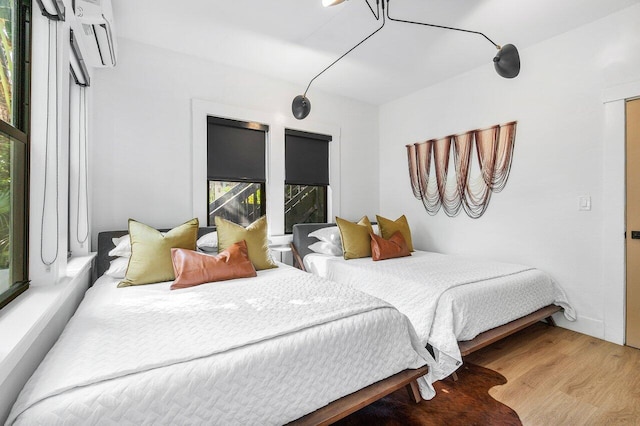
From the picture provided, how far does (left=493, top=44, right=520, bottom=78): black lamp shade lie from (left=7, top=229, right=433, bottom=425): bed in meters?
1.88

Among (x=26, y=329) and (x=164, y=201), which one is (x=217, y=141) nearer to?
(x=164, y=201)

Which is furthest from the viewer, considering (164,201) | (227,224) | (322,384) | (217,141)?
(217,141)

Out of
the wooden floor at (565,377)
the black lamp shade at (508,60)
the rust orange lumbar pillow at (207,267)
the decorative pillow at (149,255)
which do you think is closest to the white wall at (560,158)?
the wooden floor at (565,377)

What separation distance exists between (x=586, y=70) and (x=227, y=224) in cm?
340

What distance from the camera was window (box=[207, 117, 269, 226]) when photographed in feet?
11.1

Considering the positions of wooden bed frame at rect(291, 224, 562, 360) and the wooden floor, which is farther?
Result: wooden bed frame at rect(291, 224, 562, 360)

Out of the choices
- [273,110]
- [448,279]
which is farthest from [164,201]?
[448,279]

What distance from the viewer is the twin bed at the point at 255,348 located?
1.01m

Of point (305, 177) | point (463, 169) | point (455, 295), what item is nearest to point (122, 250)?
point (305, 177)

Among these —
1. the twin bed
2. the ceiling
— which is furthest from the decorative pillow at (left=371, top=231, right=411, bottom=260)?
the ceiling

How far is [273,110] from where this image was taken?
12.2 ft

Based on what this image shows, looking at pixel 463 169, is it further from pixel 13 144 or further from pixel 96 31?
pixel 13 144

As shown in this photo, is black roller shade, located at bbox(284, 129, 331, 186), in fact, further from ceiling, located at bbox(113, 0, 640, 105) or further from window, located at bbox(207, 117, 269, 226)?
ceiling, located at bbox(113, 0, 640, 105)

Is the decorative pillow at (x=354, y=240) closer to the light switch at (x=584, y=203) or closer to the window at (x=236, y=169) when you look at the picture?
the window at (x=236, y=169)
